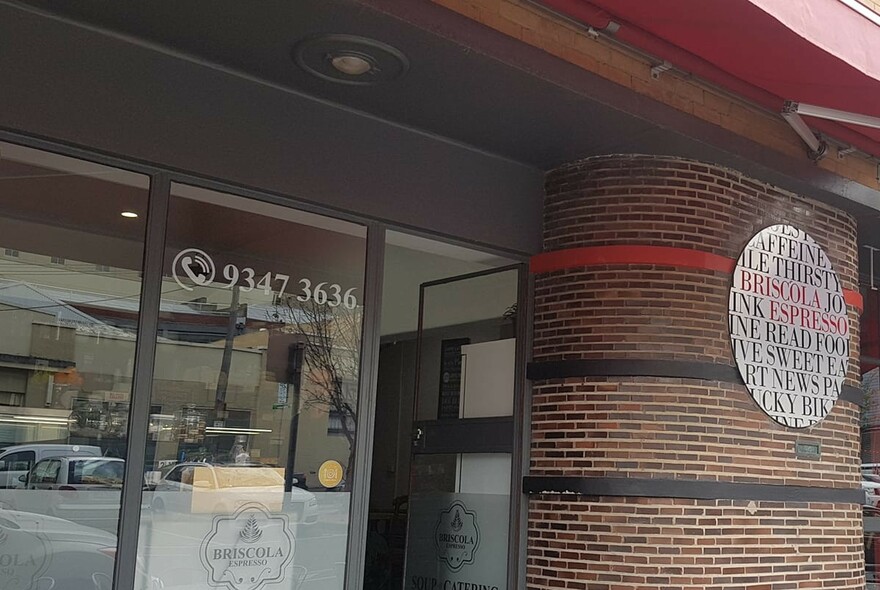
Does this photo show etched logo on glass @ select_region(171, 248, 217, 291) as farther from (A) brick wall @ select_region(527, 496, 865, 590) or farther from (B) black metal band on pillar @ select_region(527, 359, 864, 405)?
(A) brick wall @ select_region(527, 496, 865, 590)

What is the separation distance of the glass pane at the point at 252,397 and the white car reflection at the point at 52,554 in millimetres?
224

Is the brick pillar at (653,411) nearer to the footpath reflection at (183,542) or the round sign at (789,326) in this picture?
the round sign at (789,326)

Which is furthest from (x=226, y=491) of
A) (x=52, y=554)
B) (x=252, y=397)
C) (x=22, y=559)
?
(x=22, y=559)

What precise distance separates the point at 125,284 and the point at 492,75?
2287mm

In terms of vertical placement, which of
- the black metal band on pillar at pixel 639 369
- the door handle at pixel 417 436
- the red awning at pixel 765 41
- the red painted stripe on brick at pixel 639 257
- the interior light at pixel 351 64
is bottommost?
the door handle at pixel 417 436

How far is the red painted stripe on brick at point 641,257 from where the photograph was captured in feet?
21.1

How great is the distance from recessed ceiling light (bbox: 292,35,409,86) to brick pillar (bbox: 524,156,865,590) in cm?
201

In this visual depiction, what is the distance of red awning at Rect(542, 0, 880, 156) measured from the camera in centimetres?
506

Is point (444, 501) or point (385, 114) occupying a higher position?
point (385, 114)

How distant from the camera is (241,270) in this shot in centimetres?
542

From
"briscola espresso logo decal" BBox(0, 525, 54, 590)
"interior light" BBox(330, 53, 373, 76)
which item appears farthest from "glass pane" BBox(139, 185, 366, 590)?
"interior light" BBox(330, 53, 373, 76)

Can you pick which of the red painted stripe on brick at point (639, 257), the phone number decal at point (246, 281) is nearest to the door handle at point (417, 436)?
the red painted stripe on brick at point (639, 257)

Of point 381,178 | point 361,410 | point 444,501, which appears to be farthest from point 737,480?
point 381,178

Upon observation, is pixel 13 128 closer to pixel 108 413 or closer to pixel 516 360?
pixel 108 413
